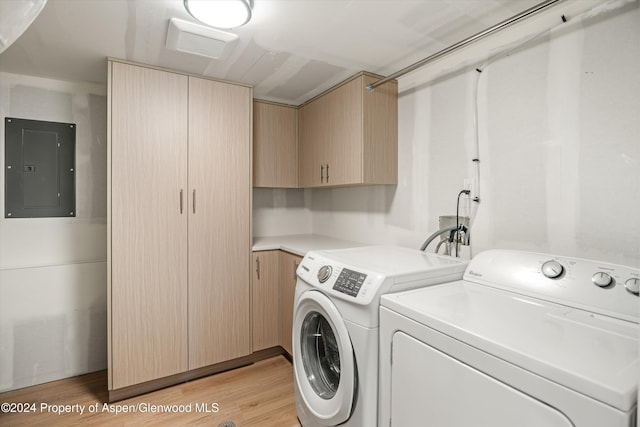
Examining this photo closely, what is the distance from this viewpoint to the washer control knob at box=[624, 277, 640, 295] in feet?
3.33

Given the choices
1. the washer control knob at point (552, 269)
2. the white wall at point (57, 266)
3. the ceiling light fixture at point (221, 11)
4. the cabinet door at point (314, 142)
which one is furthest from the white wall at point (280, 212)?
the washer control knob at point (552, 269)

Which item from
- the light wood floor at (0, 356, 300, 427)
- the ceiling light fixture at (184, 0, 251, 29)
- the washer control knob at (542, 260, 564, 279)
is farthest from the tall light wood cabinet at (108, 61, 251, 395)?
the washer control knob at (542, 260, 564, 279)

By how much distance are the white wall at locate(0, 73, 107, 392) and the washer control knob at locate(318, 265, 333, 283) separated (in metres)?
1.88

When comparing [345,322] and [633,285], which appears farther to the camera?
[345,322]

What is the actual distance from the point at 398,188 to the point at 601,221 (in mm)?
1203

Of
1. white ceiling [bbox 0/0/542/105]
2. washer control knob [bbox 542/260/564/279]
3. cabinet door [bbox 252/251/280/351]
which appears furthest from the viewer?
cabinet door [bbox 252/251/280/351]

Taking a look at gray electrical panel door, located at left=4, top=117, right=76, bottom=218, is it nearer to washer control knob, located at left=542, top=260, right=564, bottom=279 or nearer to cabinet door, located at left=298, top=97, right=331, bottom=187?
cabinet door, located at left=298, top=97, right=331, bottom=187

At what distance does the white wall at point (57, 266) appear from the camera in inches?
85.9

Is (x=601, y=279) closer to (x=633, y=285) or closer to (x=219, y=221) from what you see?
(x=633, y=285)

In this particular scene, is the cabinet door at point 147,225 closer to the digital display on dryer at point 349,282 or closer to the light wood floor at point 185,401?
the light wood floor at point 185,401

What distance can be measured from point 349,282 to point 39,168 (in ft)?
7.90

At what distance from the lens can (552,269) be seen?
4.03 ft

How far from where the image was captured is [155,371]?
2.13 meters

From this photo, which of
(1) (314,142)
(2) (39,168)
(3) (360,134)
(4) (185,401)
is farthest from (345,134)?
(2) (39,168)
